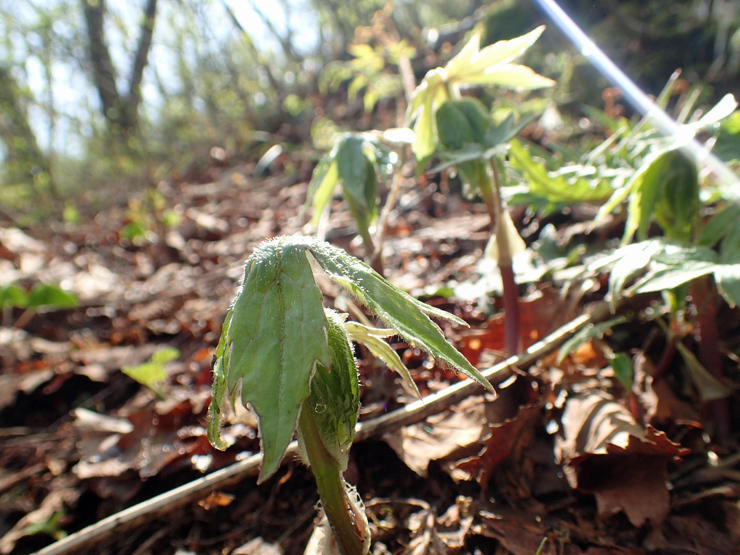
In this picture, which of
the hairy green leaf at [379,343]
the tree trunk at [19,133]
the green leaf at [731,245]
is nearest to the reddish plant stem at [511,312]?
the green leaf at [731,245]

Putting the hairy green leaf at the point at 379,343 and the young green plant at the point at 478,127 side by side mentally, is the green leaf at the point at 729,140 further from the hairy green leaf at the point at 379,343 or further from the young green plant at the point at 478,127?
the hairy green leaf at the point at 379,343

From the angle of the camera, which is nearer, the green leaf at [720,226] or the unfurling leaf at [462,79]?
the green leaf at [720,226]

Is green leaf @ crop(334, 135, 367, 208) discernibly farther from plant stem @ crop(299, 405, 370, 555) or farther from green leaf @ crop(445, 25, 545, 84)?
plant stem @ crop(299, 405, 370, 555)

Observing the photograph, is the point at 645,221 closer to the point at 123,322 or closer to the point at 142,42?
the point at 123,322

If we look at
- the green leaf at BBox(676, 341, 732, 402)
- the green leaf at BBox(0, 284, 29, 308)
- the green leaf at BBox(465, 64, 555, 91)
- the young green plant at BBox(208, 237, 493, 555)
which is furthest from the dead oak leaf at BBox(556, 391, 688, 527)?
the green leaf at BBox(0, 284, 29, 308)

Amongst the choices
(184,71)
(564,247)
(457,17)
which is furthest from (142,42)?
(564,247)
